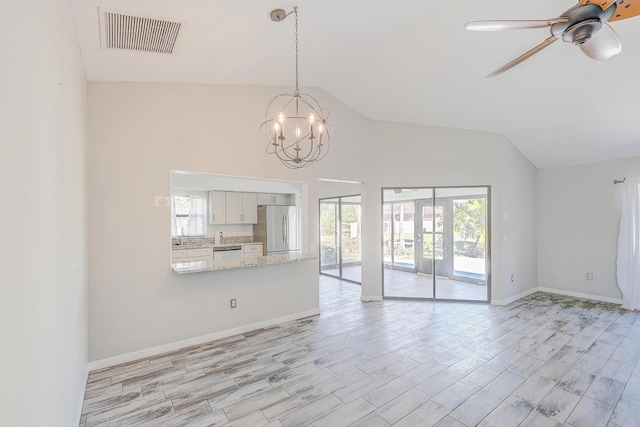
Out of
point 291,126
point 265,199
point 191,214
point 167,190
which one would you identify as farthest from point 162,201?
point 265,199

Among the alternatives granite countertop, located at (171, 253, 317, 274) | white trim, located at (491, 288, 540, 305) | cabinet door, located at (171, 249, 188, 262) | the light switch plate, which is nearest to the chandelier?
granite countertop, located at (171, 253, 317, 274)

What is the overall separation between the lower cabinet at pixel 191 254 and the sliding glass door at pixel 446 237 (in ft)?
11.8

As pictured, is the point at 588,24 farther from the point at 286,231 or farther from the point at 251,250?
the point at 251,250

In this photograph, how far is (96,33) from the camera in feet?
7.75

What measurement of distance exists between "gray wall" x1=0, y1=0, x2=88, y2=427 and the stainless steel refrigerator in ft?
14.7

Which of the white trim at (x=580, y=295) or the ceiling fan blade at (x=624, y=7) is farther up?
the ceiling fan blade at (x=624, y=7)

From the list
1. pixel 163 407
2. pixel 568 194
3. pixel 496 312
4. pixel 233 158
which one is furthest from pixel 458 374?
pixel 568 194

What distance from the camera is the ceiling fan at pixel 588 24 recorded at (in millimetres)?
1707

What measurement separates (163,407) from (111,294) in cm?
133

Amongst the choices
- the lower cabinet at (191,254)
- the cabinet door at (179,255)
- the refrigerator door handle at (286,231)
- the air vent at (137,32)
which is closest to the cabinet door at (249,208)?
the refrigerator door handle at (286,231)

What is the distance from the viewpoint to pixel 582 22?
1784 mm

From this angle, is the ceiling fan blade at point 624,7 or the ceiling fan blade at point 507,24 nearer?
the ceiling fan blade at point 624,7

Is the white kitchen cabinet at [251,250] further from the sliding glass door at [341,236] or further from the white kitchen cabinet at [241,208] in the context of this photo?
the sliding glass door at [341,236]

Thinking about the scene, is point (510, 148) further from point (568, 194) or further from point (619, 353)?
point (619, 353)
